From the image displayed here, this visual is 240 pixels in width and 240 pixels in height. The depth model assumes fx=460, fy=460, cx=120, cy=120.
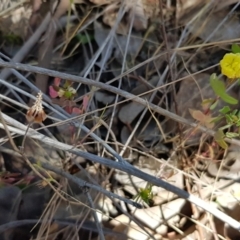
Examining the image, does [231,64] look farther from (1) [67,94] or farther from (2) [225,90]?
(1) [67,94]

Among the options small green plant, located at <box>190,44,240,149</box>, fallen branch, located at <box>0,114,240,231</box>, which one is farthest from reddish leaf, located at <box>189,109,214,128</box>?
fallen branch, located at <box>0,114,240,231</box>

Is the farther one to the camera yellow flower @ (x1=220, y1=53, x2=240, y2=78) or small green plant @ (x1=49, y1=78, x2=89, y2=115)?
small green plant @ (x1=49, y1=78, x2=89, y2=115)

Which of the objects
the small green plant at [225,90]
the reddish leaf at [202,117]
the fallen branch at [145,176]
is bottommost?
the fallen branch at [145,176]

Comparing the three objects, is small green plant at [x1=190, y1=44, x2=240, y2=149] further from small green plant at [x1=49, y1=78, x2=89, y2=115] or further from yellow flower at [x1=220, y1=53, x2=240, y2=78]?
small green plant at [x1=49, y1=78, x2=89, y2=115]

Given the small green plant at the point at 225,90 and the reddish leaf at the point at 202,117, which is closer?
the small green plant at the point at 225,90

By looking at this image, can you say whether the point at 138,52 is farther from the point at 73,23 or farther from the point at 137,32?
the point at 73,23

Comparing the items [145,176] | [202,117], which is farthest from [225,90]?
[145,176]

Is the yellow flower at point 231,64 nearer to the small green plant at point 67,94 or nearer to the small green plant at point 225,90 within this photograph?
the small green plant at point 225,90

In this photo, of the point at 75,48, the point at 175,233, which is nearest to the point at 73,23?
the point at 75,48

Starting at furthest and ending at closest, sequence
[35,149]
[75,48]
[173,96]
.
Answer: [75,48] < [35,149] < [173,96]

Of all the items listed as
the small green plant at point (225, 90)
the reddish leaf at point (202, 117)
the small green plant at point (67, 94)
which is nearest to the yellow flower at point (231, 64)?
the small green plant at point (225, 90)

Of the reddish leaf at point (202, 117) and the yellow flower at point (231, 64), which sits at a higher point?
the yellow flower at point (231, 64)
